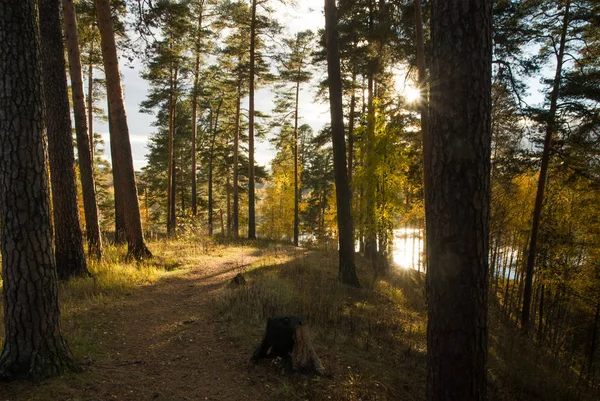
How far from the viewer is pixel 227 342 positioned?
504 centimetres

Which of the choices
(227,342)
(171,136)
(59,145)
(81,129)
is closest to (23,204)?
(227,342)

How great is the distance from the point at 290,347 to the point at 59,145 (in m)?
6.53

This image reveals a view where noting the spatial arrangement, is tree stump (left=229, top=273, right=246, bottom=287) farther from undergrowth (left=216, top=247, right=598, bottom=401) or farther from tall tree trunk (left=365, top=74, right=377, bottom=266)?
tall tree trunk (left=365, top=74, right=377, bottom=266)

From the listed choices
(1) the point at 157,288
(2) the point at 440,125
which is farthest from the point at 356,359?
(1) the point at 157,288

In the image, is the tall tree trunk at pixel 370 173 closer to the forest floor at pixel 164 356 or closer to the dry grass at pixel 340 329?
the dry grass at pixel 340 329

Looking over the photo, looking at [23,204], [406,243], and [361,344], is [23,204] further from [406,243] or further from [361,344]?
[406,243]

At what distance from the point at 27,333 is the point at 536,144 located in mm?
15575

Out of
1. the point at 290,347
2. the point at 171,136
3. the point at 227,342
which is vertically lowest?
the point at 227,342

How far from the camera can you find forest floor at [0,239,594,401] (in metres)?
3.77

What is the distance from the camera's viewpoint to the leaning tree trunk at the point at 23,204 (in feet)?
10.0

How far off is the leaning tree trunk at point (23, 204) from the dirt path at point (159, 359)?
0.41m

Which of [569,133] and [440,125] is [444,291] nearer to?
[440,125]

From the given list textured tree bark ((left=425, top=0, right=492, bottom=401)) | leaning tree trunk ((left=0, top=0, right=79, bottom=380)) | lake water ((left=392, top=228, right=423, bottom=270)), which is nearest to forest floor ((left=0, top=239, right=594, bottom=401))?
leaning tree trunk ((left=0, top=0, right=79, bottom=380))

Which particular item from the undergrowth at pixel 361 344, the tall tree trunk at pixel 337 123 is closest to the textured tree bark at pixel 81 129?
the undergrowth at pixel 361 344
